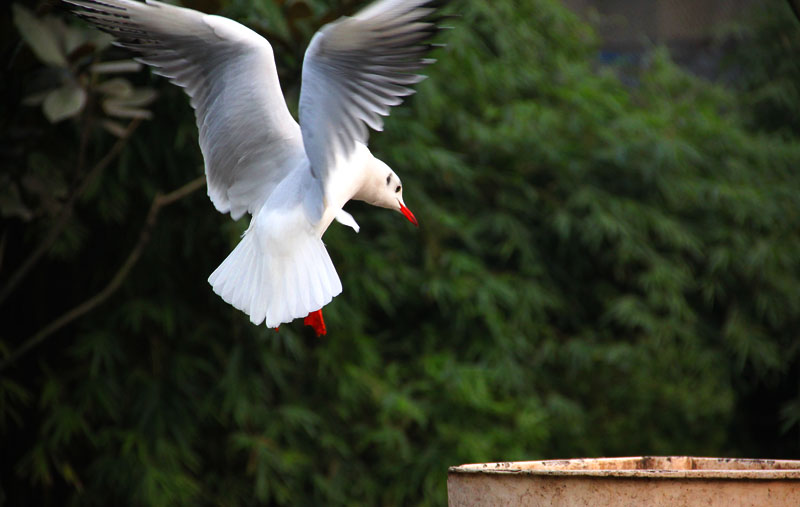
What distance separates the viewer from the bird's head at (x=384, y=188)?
7.35 ft

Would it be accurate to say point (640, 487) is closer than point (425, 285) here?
Yes

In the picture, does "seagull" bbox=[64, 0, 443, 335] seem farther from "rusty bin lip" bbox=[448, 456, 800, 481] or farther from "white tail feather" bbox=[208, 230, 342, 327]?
"rusty bin lip" bbox=[448, 456, 800, 481]

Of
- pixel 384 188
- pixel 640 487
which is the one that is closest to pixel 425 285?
pixel 384 188

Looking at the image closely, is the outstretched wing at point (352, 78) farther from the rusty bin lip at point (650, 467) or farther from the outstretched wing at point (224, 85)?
the rusty bin lip at point (650, 467)

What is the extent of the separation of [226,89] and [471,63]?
1.93 metres

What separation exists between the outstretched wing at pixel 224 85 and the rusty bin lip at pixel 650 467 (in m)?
0.82

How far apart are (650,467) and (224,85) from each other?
3.92 ft

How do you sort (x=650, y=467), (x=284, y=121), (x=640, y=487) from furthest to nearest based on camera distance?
1. (x=284, y=121)
2. (x=650, y=467)
3. (x=640, y=487)

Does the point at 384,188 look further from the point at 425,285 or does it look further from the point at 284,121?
the point at 425,285

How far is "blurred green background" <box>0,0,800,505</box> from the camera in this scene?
3205 millimetres

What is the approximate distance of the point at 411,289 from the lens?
12.6ft

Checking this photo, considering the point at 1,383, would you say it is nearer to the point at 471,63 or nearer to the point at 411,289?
the point at 411,289

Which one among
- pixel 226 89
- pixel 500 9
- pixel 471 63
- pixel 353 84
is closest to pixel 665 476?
pixel 353 84

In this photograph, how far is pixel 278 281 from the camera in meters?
1.96
